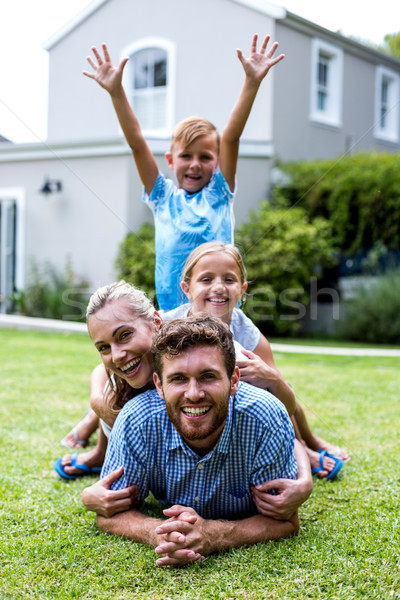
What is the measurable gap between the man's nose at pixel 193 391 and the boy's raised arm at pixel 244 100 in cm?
127

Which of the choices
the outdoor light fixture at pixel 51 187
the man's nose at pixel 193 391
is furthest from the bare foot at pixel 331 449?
the outdoor light fixture at pixel 51 187

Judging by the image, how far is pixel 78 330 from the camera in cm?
843

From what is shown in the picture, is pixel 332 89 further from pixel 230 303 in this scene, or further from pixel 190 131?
pixel 230 303

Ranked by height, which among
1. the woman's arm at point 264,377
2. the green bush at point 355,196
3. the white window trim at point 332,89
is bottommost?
the woman's arm at point 264,377

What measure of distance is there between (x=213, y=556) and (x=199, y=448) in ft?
1.03

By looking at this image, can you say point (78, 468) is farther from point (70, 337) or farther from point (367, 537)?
point (70, 337)

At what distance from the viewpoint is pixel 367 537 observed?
1.91 m

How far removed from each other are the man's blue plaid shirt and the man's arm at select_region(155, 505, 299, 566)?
125 mm

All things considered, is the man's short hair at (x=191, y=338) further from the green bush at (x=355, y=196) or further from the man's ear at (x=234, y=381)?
the green bush at (x=355, y=196)

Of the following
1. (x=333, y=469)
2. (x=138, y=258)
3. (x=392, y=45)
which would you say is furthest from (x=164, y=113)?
(x=392, y=45)

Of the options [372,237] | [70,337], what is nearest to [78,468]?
[70,337]

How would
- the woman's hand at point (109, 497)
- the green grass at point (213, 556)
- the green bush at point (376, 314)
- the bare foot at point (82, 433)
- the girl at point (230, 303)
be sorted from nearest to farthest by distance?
the green grass at point (213, 556), the woman's hand at point (109, 497), the girl at point (230, 303), the bare foot at point (82, 433), the green bush at point (376, 314)

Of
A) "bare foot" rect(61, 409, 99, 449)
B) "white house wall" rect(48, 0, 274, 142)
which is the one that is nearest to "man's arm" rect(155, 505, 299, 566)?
"bare foot" rect(61, 409, 99, 449)

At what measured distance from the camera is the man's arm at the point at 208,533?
1719 millimetres
